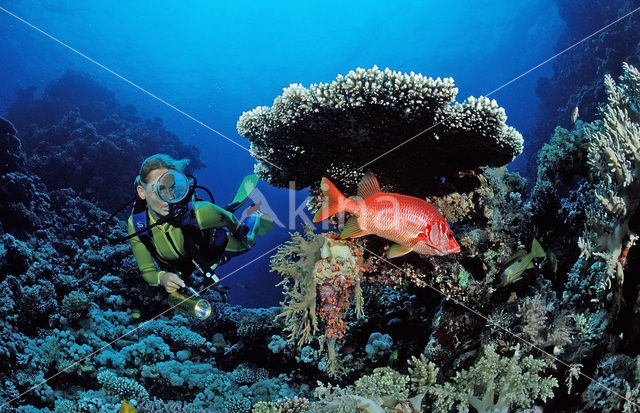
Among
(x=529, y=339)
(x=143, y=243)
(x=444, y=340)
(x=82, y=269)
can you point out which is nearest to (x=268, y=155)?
(x=143, y=243)

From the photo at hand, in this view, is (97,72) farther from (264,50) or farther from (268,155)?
(268,155)

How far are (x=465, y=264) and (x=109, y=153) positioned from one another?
1754 cm

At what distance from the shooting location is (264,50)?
2463 inches

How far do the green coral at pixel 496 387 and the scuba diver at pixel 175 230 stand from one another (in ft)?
7.55

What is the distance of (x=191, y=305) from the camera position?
3188mm

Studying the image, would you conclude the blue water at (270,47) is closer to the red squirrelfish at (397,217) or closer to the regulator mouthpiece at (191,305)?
the regulator mouthpiece at (191,305)

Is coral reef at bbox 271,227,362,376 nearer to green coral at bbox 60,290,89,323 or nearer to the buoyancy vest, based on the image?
the buoyancy vest

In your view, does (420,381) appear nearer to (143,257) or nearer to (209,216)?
(209,216)

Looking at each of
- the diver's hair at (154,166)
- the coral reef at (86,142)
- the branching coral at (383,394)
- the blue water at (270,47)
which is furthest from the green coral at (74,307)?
the blue water at (270,47)

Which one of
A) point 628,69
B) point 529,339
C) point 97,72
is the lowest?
point 529,339

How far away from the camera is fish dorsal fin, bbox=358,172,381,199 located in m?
2.26

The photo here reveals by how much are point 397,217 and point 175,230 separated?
9.13ft

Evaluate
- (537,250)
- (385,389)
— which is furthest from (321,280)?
(537,250)

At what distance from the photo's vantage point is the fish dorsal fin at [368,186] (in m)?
2.26
